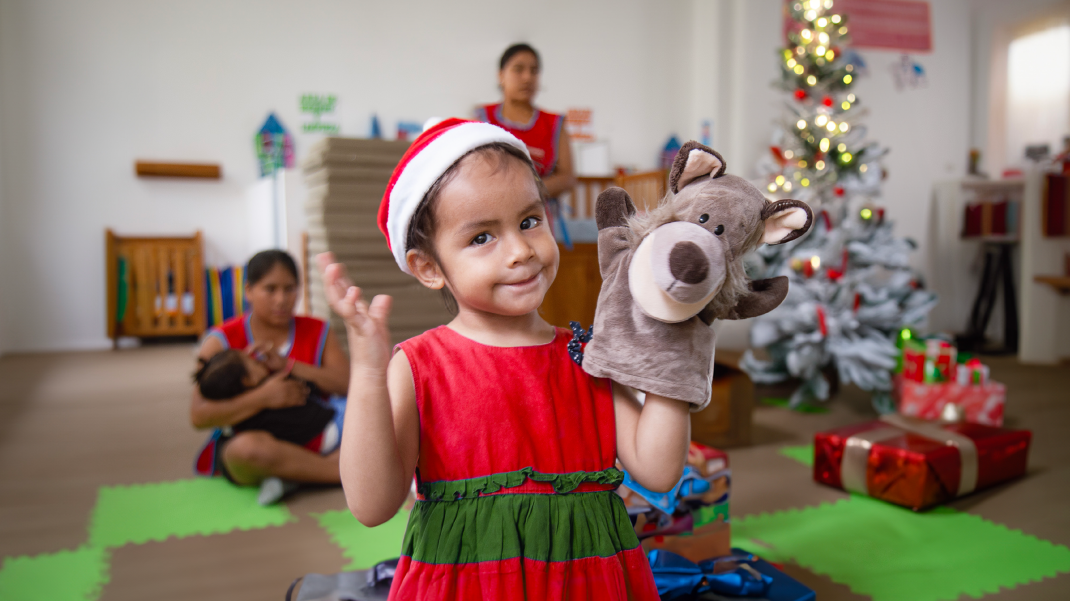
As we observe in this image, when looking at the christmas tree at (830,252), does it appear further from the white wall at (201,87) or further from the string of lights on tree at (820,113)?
the white wall at (201,87)

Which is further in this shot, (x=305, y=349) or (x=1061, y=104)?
Answer: (x=1061, y=104)

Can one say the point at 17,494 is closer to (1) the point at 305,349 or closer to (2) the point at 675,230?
(1) the point at 305,349

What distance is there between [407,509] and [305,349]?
0.56 m

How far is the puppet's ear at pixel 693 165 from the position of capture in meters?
0.66

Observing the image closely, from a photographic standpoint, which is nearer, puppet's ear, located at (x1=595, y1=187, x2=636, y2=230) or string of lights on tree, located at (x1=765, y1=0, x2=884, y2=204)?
puppet's ear, located at (x1=595, y1=187, x2=636, y2=230)

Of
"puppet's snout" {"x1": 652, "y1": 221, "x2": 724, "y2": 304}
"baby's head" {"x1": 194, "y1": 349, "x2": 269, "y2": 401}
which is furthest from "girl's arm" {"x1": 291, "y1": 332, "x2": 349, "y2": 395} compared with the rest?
"puppet's snout" {"x1": 652, "y1": 221, "x2": 724, "y2": 304}

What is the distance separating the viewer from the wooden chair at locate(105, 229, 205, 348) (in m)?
4.46

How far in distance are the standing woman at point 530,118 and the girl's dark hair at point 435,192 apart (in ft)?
4.52

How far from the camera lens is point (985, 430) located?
5.98ft

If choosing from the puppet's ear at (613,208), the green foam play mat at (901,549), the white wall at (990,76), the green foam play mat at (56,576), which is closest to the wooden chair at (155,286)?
the green foam play mat at (56,576)

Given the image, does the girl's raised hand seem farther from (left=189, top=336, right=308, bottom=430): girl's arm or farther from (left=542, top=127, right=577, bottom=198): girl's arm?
(left=542, top=127, right=577, bottom=198): girl's arm

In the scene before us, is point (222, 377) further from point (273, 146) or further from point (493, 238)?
point (273, 146)

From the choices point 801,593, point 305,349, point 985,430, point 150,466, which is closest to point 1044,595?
point 801,593

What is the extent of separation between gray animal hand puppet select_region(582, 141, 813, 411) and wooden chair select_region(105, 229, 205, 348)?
4.53 metres
